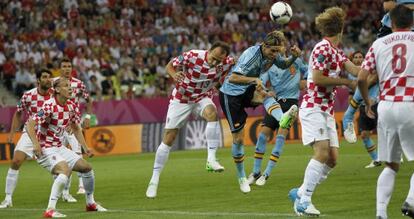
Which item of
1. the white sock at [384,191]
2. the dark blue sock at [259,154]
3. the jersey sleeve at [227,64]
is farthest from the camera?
the dark blue sock at [259,154]

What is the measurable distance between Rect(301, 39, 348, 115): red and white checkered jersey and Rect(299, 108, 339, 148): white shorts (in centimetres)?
8

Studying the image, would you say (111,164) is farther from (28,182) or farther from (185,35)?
(185,35)

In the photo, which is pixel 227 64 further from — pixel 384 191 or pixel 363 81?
pixel 384 191

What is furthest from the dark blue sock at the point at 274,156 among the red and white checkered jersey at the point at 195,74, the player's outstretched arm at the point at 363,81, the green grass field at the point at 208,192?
the player's outstretched arm at the point at 363,81

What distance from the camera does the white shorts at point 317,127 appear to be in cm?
1202

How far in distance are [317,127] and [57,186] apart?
3696 mm

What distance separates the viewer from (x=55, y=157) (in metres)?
13.6

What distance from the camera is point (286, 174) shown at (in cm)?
1902

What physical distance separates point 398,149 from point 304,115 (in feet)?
6.29

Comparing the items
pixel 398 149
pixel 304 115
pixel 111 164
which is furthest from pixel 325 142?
pixel 111 164

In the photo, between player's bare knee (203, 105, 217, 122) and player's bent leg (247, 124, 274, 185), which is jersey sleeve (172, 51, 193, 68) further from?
player's bent leg (247, 124, 274, 185)

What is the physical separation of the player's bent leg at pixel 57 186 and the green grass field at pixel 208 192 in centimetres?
33

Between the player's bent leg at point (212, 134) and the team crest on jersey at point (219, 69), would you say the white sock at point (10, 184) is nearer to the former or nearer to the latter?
the player's bent leg at point (212, 134)

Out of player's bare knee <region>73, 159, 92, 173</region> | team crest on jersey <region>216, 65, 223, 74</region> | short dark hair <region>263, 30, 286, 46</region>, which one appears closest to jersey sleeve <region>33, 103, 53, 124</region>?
player's bare knee <region>73, 159, 92, 173</region>
